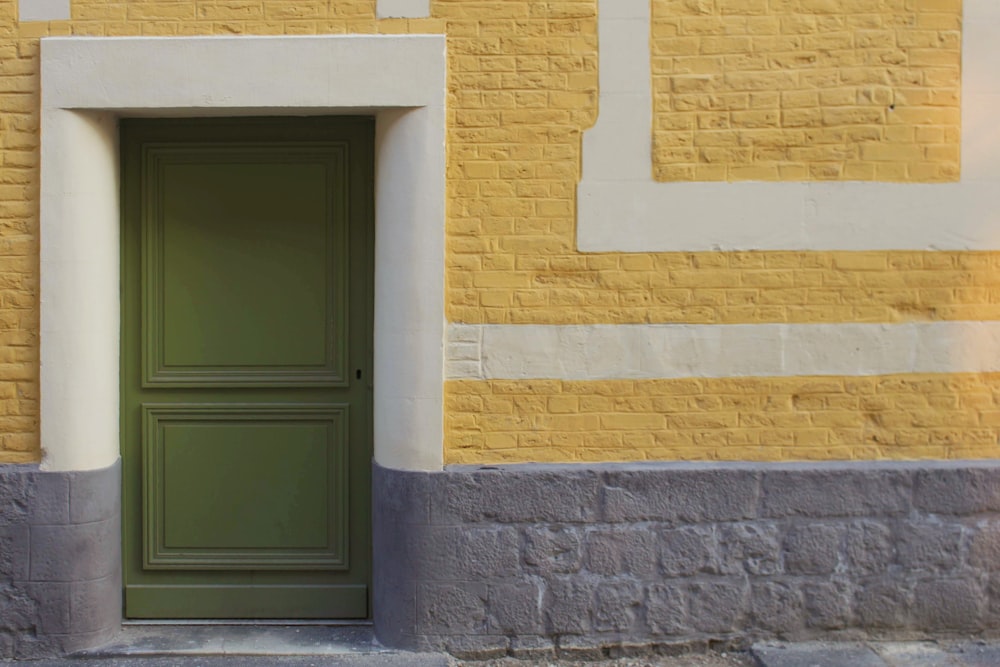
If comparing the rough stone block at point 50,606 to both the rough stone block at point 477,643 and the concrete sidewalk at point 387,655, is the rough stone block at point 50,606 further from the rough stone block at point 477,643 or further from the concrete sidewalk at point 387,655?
the rough stone block at point 477,643

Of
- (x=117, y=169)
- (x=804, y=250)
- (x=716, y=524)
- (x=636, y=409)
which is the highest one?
(x=117, y=169)

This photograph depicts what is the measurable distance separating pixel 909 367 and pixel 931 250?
584 mm

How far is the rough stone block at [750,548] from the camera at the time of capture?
4.52 meters

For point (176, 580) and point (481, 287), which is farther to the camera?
point (176, 580)

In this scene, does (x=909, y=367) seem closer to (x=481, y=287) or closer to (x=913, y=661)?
(x=913, y=661)

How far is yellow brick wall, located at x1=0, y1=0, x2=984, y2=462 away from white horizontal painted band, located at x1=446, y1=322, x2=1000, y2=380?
0.18 feet

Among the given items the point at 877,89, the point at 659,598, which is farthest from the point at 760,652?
the point at 877,89

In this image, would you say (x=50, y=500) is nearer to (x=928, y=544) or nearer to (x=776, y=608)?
(x=776, y=608)

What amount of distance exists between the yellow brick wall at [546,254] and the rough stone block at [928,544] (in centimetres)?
46

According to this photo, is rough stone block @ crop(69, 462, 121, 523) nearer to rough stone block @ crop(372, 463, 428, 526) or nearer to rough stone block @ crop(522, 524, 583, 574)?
rough stone block @ crop(372, 463, 428, 526)

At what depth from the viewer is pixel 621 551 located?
4508 mm

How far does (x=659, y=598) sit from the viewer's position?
4.53 meters

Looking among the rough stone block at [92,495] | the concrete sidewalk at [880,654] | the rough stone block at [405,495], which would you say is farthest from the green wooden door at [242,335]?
the concrete sidewalk at [880,654]

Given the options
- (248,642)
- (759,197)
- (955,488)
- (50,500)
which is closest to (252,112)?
(50,500)
